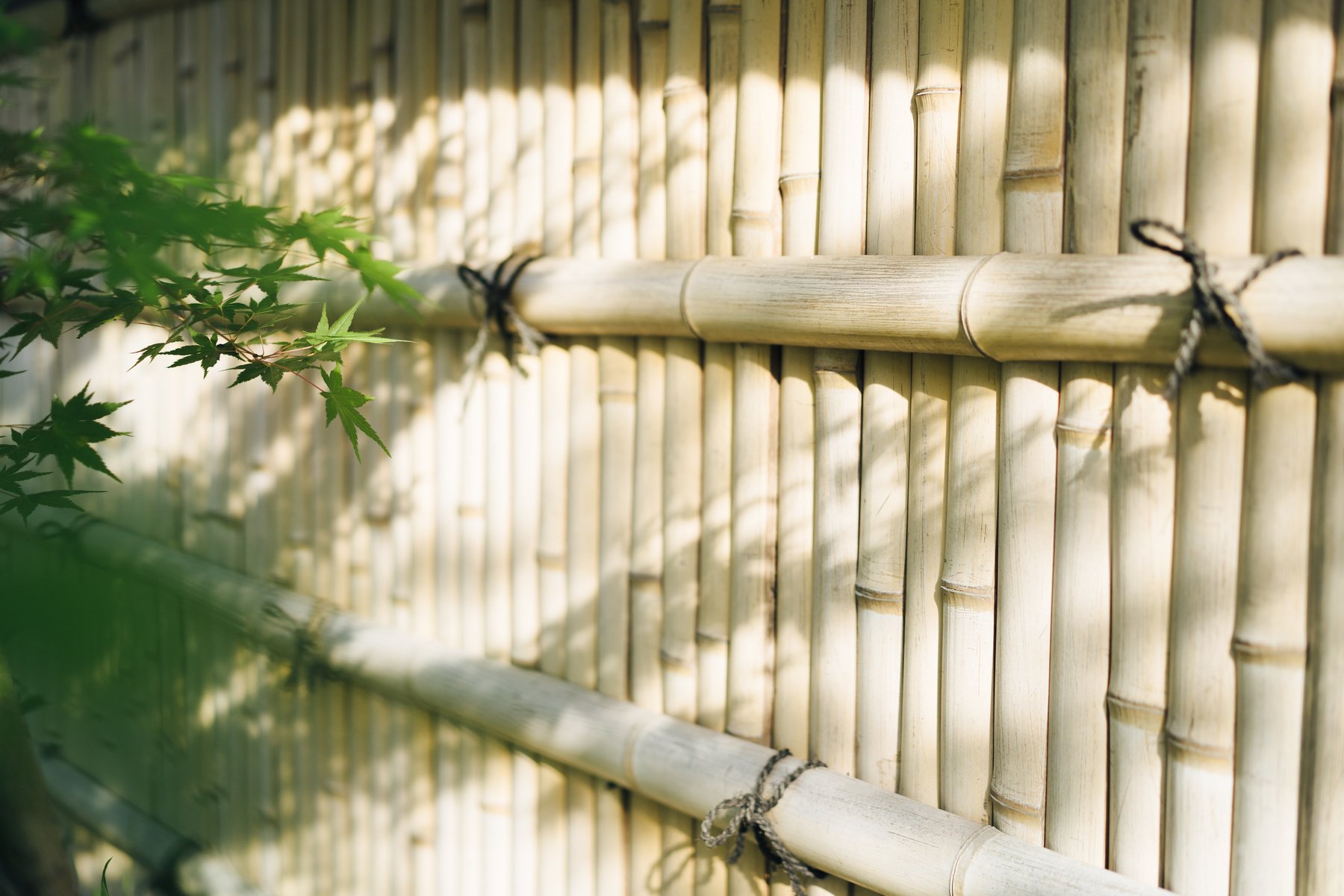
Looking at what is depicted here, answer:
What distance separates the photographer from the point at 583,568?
1.83 metres

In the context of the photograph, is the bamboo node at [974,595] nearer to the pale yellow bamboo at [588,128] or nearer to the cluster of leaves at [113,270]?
the cluster of leaves at [113,270]

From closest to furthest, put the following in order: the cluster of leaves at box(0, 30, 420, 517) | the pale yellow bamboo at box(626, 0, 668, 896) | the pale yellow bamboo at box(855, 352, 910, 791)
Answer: the cluster of leaves at box(0, 30, 420, 517) < the pale yellow bamboo at box(855, 352, 910, 791) < the pale yellow bamboo at box(626, 0, 668, 896)

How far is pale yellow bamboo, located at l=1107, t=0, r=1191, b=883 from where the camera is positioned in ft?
3.68

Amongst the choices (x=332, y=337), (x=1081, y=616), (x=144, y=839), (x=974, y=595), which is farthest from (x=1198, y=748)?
(x=144, y=839)

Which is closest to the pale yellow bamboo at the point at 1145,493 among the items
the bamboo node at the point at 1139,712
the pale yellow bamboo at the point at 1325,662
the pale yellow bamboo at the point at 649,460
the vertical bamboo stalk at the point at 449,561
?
the bamboo node at the point at 1139,712

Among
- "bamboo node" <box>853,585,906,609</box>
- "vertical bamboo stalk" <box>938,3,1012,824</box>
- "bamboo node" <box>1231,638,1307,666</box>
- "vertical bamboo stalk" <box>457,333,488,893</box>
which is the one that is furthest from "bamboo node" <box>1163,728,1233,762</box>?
"vertical bamboo stalk" <box>457,333,488,893</box>

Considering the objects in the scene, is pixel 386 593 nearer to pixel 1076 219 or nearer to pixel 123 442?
pixel 123 442

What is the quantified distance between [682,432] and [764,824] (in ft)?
1.96

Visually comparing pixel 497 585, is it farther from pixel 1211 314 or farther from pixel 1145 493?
pixel 1211 314

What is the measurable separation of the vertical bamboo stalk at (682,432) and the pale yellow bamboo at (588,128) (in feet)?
0.56

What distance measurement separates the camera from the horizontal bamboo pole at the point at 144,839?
8.59 ft

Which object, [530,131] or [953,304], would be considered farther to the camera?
[530,131]

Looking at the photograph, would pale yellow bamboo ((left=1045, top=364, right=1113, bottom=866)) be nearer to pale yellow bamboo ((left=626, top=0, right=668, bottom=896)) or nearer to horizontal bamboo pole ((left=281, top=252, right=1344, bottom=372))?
horizontal bamboo pole ((left=281, top=252, right=1344, bottom=372))

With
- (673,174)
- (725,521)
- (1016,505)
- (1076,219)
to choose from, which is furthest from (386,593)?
(1076,219)
